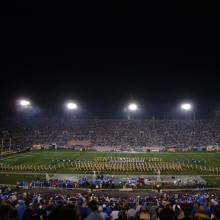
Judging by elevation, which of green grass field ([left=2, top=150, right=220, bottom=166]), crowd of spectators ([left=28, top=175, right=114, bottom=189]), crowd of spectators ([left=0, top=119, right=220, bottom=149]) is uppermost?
crowd of spectators ([left=0, top=119, right=220, bottom=149])

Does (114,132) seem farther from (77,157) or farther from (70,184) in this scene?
(70,184)

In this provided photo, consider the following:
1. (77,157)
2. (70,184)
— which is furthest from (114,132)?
(70,184)

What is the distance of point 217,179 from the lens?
3194 centimetres

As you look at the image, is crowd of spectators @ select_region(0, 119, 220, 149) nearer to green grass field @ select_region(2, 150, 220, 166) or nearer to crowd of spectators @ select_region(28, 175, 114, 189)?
green grass field @ select_region(2, 150, 220, 166)

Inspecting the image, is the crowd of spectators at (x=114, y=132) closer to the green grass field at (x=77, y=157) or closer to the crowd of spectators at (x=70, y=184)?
the green grass field at (x=77, y=157)

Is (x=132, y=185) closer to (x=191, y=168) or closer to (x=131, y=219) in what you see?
(x=191, y=168)

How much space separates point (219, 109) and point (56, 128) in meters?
40.3

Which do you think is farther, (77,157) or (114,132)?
(114,132)

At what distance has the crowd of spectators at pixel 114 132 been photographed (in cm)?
7038

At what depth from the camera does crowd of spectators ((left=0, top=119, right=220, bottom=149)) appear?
231ft

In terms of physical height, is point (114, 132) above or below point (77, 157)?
above

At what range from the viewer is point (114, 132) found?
75.6 m

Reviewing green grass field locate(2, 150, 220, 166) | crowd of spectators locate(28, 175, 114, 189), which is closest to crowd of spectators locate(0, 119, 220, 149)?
green grass field locate(2, 150, 220, 166)

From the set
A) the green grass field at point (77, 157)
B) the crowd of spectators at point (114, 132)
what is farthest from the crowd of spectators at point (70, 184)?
the crowd of spectators at point (114, 132)
